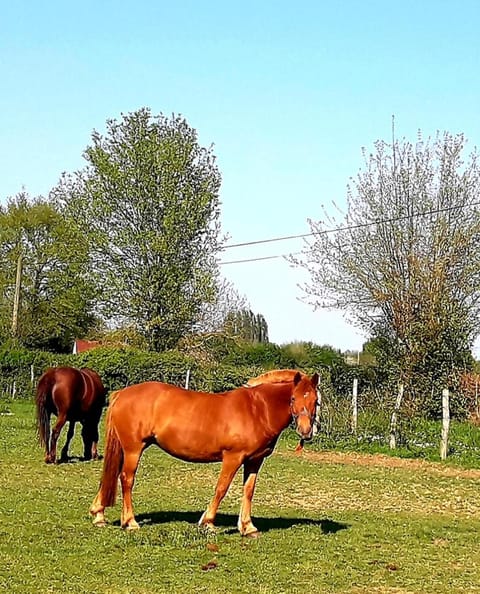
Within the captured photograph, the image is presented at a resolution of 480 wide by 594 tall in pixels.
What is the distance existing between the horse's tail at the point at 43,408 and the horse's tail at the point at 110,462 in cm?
610

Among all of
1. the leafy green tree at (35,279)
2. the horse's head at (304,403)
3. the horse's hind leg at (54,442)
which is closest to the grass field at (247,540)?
the horse's hind leg at (54,442)

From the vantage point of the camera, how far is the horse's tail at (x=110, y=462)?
28.0ft

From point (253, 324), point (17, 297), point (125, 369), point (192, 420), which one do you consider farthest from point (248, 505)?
point (253, 324)

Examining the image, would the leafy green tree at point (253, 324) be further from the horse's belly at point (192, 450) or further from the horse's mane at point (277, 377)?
the horse's belly at point (192, 450)

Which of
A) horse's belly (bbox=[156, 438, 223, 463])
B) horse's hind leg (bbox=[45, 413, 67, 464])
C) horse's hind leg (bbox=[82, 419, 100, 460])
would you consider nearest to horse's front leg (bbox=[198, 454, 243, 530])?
horse's belly (bbox=[156, 438, 223, 463])

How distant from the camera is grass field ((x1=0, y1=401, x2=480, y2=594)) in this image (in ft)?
22.2

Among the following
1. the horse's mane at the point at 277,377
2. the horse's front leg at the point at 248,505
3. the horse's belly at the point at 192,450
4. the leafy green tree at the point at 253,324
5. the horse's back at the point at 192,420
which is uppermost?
the leafy green tree at the point at 253,324

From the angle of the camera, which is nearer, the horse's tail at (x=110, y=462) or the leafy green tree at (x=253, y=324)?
the horse's tail at (x=110, y=462)

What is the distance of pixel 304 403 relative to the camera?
7.94 meters

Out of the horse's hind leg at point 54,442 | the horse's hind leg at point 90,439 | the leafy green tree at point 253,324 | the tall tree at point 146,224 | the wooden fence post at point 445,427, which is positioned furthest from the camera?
the leafy green tree at point 253,324

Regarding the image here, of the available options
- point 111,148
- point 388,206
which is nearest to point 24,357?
point 111,148

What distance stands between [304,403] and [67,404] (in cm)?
795

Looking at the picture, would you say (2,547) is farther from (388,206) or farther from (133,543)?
(388,206)

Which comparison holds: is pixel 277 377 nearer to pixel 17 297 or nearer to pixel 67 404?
pixel 67 404
